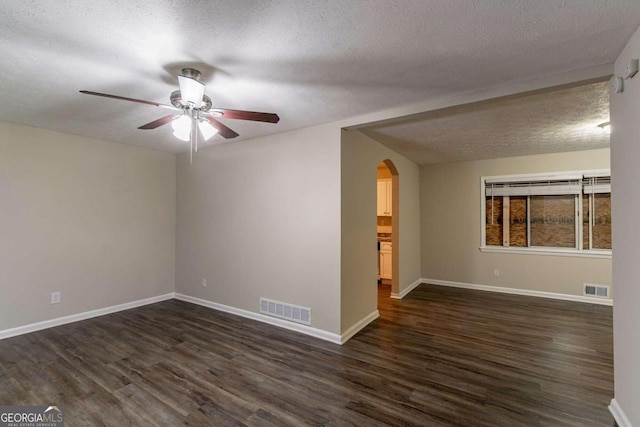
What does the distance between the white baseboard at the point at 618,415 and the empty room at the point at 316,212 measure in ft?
0.04

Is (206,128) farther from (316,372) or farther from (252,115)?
(316,372)

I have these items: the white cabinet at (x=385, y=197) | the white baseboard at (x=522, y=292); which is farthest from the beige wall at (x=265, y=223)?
the white baseboard at (x=522, y=292)

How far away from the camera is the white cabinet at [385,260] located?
19.3ft

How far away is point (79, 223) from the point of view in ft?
12.3

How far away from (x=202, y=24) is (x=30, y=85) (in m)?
1.84

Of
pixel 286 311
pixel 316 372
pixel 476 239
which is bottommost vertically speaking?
pixel 316 372

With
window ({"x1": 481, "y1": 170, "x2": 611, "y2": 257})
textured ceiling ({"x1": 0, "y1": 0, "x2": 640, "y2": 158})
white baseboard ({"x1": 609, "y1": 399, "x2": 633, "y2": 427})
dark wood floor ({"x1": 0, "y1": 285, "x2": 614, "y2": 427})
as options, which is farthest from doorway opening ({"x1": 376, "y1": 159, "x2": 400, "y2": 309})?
white baseboard ({"x1": 609, "y1": 399, "x2": 633, "y2": 427})

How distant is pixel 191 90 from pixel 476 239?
5.29m

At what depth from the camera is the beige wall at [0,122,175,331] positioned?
3.26 meters

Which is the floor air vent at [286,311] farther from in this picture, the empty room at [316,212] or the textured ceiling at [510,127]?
the textured ceiling at [510,127]

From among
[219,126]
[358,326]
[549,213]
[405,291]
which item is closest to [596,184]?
[549,213]

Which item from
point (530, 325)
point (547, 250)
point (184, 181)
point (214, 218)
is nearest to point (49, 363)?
point (214, 218)

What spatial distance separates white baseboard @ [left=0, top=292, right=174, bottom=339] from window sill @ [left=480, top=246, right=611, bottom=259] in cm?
575

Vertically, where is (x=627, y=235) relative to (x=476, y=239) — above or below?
above
